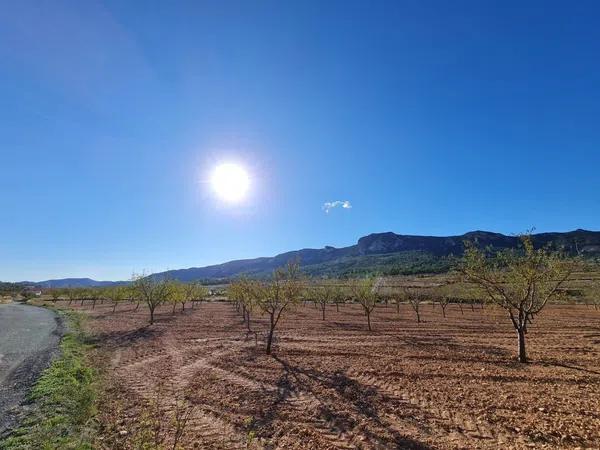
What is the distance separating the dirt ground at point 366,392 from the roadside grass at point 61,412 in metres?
0.84

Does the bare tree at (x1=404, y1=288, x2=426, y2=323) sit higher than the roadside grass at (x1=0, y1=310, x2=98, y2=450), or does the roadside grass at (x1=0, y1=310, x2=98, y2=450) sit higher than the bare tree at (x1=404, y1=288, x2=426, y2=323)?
the roadside grass at (x1=0, y1=310, x2=98, y2=450)

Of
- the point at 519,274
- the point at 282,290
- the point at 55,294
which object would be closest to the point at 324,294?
the point at 282,290

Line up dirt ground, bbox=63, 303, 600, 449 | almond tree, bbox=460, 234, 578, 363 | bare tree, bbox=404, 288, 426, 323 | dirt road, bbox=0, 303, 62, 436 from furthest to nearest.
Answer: bare tree, bbox=404, 288, 426, 323 → almond tree, bbox=460, 234, 578, 363 → dirt road, bbox=0, 303, 62, 436 → dirt ground, bbox=63, 303, 600, 449

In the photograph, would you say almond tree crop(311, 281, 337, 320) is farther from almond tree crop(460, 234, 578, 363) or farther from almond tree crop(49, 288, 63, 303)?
almond tree crop(49, 288, 63, 303)

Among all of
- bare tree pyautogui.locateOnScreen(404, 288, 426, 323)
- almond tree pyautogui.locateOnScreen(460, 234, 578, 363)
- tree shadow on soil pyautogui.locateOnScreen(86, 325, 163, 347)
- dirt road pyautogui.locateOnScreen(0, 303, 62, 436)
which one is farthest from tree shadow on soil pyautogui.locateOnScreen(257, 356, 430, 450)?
bare tree pyautogui.locateOnScreen(404, 288, 426, 323)

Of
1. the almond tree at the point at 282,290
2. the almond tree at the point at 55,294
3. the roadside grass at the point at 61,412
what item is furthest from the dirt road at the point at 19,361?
the almond tree at the point at 55,294

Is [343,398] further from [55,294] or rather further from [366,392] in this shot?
[55,294]

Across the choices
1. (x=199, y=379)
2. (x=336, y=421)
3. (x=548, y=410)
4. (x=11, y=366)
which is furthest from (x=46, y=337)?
(x=548, y=410)

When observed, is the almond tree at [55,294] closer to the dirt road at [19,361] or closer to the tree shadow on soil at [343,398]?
the dirt road at [19,361]

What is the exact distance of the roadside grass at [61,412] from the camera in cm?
1147

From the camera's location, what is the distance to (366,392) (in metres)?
15.6

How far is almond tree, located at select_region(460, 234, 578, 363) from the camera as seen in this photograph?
862 inches

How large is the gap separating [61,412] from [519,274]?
2618 cm

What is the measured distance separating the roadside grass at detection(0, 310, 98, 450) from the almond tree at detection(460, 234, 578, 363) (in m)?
22.7
